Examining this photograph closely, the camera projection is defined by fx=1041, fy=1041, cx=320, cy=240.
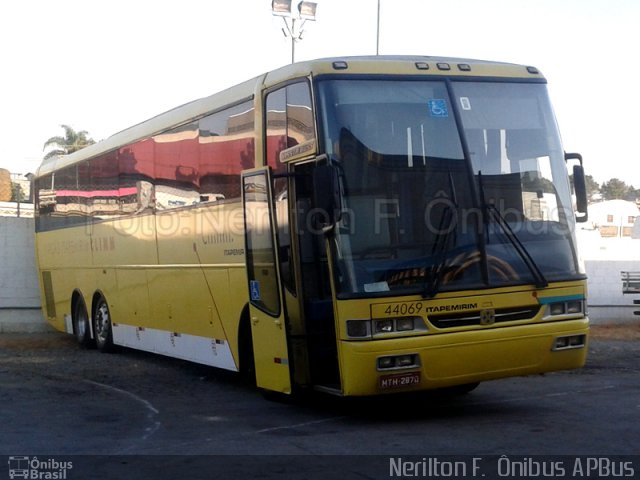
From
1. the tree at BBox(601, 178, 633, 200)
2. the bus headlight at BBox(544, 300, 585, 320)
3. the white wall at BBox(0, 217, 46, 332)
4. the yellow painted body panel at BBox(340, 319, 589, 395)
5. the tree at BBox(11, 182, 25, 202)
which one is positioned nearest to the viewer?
the yellow painted body panel at BBox(340, 319, 589, 395)

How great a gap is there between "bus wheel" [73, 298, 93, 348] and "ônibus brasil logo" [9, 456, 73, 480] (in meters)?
10.7

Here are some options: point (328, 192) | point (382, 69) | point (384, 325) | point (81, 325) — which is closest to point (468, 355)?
point (384, 325)

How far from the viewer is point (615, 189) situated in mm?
101375

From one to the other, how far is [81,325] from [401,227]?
11381 millimetres

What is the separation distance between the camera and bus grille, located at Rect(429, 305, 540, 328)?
9.94 m

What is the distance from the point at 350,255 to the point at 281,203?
57.3 inches

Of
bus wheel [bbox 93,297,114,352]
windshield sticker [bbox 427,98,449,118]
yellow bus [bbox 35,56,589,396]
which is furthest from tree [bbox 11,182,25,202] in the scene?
windshield sticker [bbox 427,98,449,118]

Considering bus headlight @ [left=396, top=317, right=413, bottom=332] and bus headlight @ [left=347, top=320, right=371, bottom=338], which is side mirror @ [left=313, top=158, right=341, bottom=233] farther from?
bus headlight @ [left=396, top=317, right=413, bottom=332]

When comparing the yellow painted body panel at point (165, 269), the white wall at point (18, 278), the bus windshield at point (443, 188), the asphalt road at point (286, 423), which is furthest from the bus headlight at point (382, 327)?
the white wall at point (18, 278)

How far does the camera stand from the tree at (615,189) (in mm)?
101062

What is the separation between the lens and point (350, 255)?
984 centimetres

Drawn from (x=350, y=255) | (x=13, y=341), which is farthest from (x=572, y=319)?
(x=13, y=341)

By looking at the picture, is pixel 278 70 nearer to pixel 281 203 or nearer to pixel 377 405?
pixel 281 203

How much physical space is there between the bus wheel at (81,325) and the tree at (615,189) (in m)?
86.7
